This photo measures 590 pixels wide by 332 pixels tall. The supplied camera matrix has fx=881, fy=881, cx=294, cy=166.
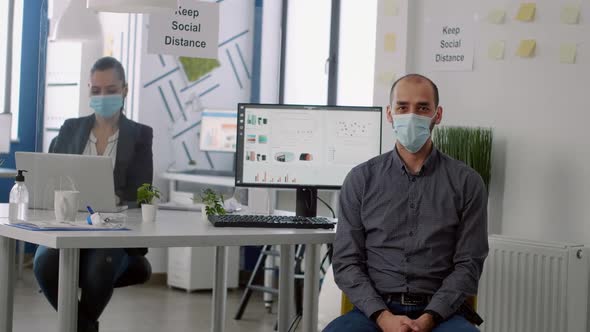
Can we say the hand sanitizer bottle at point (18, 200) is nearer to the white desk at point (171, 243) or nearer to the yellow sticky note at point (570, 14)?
the white desk at point (171, 243)

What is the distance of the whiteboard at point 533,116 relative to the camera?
12.3ft

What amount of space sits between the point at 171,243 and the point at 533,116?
2012 mm

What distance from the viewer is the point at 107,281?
3.27m

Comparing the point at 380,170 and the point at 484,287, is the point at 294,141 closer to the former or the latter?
the point at 380,170

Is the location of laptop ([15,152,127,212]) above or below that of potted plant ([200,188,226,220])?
above

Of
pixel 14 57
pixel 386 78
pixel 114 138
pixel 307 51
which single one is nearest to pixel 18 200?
pixel 114 138

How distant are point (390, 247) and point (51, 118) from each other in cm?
371

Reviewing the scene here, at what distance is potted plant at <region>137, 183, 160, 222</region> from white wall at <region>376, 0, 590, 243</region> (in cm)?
172

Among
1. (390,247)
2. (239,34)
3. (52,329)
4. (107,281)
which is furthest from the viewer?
(239,34)

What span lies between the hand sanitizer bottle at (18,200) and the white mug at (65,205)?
0.60 ft

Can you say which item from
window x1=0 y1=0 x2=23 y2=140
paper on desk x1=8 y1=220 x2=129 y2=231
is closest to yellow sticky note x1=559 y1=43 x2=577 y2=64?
paper on desk x1=8 y1=220 x2=129 y2=231

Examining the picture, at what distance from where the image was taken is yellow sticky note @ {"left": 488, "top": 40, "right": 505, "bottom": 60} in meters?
4.07

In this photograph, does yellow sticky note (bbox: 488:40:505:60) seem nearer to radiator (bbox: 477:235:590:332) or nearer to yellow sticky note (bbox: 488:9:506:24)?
yellow sticky note (bbox: 488:9:506:24)

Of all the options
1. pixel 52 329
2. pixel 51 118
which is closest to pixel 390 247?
pixel 52 329
